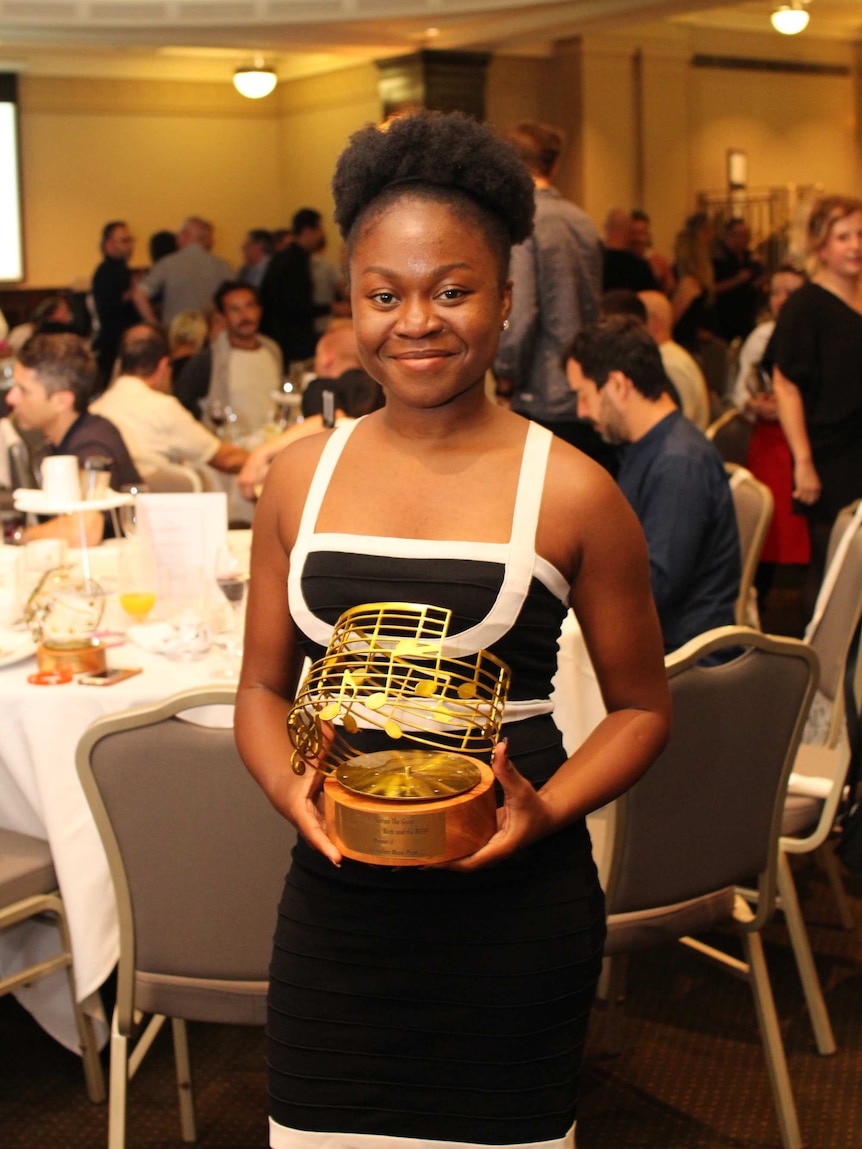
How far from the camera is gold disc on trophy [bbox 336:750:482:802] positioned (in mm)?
1277

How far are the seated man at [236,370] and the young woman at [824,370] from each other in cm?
302

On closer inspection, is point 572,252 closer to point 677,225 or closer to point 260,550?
point 260,550

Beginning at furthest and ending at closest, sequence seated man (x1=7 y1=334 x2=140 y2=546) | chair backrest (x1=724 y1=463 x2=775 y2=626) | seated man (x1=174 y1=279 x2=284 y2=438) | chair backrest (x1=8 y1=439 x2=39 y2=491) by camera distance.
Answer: seated man (x1=174 y1=279 x2=284 y2=438) → chair backrest (x1=8 y1=439 x2=39 y2=491) → seated man (x1=7 y1=334 x2=140 y2=546) → chair backrest (x1=724 y1=463 x2=775 y2=626)

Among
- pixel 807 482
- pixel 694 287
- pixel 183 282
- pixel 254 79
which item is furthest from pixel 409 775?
pixel 254 79

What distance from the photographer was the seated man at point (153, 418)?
5.47 metres

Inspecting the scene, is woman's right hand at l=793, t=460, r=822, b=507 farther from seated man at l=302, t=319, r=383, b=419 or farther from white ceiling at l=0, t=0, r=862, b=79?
white ceiling at l=0, t=0, r=862, b=79

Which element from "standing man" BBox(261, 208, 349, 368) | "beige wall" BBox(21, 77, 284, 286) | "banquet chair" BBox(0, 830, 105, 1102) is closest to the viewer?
"banquet chair" BBox(0, 830, 105, 1102)

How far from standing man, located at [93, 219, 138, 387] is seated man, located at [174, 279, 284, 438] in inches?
142

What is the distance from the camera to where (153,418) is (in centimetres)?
546

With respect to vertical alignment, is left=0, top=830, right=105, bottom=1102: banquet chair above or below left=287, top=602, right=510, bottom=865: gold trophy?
below

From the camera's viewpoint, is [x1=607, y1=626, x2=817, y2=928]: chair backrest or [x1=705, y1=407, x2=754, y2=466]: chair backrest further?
[x1=705, y1=407, x2=754, y2=466]: chair backrest

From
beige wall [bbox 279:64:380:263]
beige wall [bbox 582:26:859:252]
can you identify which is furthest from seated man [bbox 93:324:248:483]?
beige wall [bbox 279:64:380:263]

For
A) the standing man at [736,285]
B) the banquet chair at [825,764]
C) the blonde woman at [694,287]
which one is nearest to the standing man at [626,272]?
the blonde woman at [694,287]

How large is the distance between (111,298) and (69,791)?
8.80m
